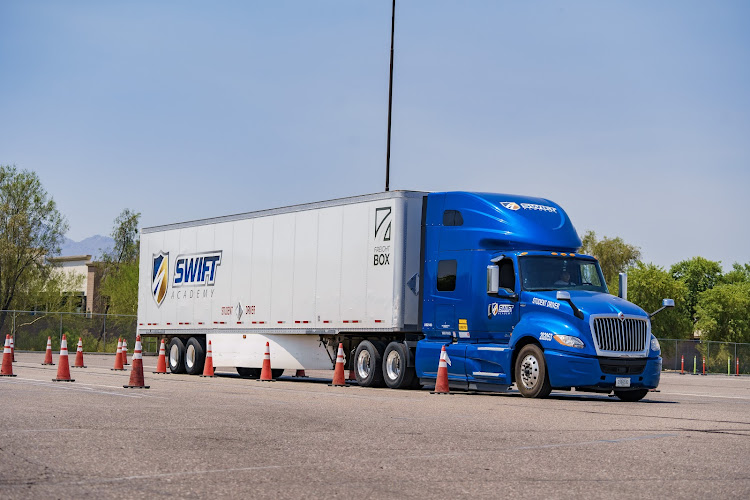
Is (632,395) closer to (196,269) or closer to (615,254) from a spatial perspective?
(196,269)

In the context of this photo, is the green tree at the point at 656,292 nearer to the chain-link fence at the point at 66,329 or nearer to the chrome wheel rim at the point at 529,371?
the chain-link fence at the point at 66,329

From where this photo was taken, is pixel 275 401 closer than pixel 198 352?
Yes

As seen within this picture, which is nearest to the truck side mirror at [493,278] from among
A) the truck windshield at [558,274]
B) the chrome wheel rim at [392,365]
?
the truck windshield at [558,274]

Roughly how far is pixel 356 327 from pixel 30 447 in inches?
532

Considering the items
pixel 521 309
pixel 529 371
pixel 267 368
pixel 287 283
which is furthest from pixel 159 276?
pixel 529 371

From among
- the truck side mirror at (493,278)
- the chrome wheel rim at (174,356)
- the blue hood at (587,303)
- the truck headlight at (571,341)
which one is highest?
the truck side mirror at (493,278)

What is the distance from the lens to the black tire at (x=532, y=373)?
18.0 m

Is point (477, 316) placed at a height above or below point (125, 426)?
above

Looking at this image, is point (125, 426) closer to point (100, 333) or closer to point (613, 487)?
point (613, 487)

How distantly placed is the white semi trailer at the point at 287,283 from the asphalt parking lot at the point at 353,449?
19.9ft

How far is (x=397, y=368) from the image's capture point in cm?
2120

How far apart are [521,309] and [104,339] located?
126 feet

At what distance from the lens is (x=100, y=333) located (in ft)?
175

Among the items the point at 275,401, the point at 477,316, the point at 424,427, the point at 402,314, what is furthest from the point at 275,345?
the point at 424,427
